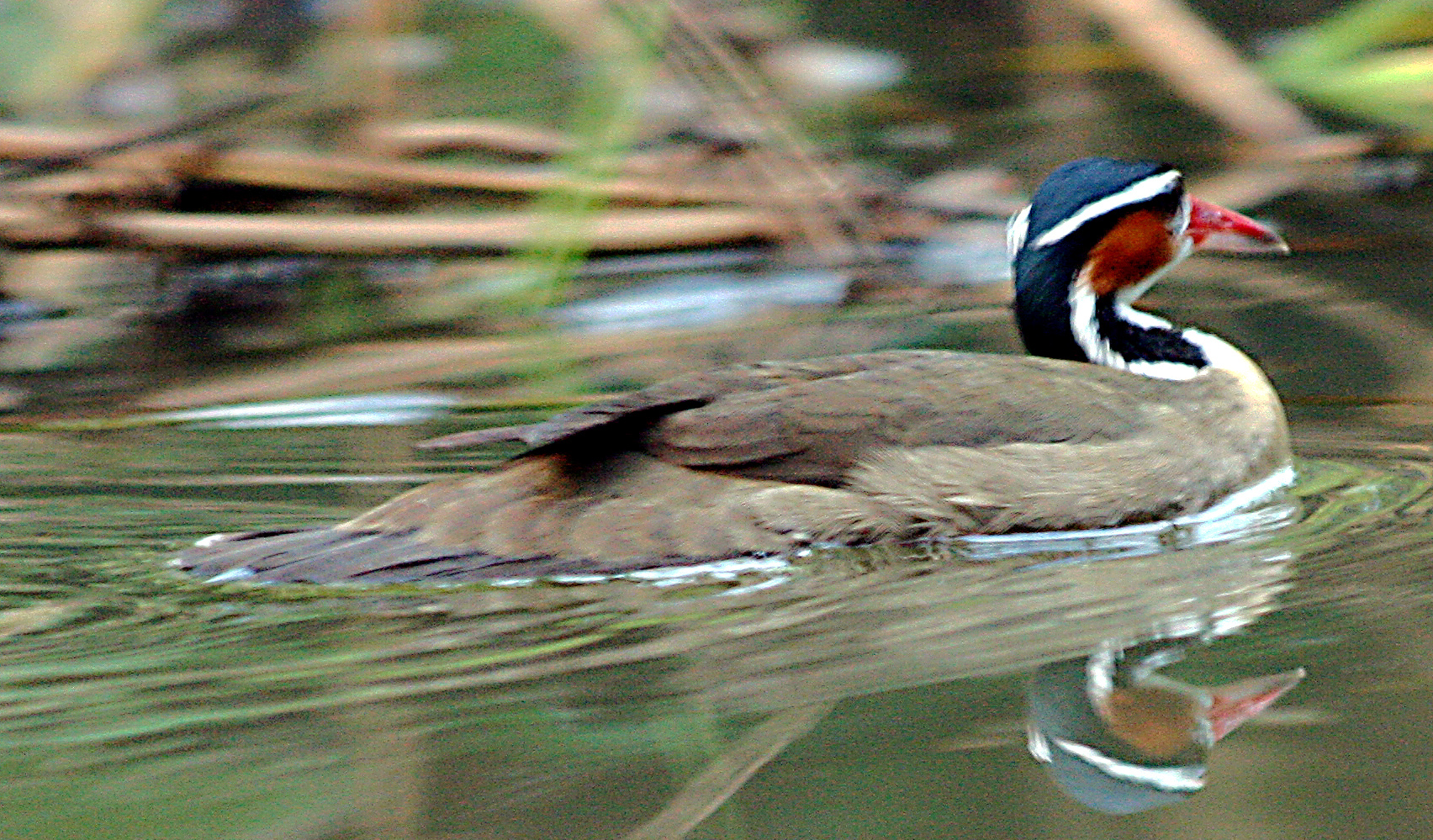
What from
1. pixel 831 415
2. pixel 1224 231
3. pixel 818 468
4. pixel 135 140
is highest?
pixel 135 140

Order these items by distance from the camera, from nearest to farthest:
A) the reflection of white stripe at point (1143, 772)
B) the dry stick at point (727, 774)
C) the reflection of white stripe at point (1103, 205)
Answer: the dry stick at point (727, 774) → the reflection of white stripe at point (1143, 772) → the reflection of white stripe at point (1103, 205)

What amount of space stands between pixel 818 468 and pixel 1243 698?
5.03ft

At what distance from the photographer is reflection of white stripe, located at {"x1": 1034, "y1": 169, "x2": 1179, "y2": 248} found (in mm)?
5352

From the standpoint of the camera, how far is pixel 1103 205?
211 inches

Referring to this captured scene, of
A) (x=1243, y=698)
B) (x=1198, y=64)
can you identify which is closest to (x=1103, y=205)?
(x=1243, y=698)

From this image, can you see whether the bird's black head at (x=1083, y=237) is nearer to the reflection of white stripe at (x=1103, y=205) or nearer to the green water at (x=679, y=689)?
the reflection of white stripe at (x=1103, y=205)

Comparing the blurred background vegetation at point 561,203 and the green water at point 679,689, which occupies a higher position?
the blurred background vegetation at point 561,203

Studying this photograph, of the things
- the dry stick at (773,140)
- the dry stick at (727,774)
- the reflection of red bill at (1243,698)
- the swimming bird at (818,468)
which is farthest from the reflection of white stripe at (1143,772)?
the dry stick at (773,140)

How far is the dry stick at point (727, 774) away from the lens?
2840 mm

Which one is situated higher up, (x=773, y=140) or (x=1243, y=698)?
(x=773, y=140)

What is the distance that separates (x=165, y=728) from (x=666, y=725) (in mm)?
823

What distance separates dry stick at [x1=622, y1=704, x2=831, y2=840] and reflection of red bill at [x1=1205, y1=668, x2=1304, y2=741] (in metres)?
0.61

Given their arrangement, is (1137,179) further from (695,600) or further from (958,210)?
(958,210)

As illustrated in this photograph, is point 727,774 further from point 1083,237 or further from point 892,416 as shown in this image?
point 1083,237
